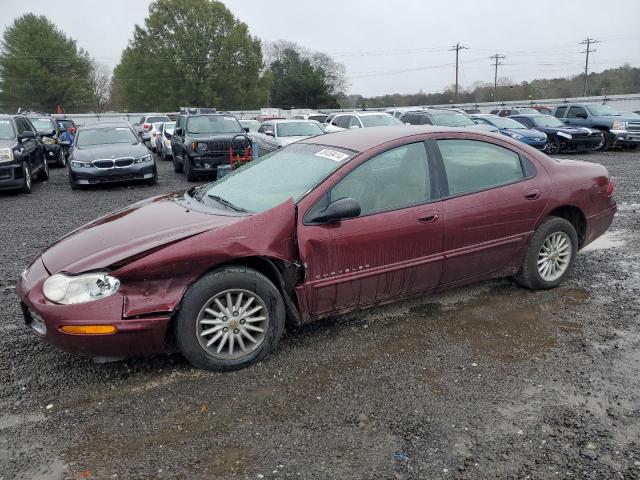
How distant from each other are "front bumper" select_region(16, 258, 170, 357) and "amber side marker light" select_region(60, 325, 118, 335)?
0.02 m

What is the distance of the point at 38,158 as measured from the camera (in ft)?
41.5

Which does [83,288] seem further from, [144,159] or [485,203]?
[144,159]

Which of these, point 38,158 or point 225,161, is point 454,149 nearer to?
point 225,161

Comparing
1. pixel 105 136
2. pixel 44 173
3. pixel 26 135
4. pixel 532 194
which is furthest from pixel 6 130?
pixel 532 194

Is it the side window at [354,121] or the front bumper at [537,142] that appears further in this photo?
the front bumper at [537,142]

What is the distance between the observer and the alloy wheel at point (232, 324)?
3.22 meters

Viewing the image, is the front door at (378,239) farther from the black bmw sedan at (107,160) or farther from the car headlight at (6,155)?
the car headlight at (6,155)

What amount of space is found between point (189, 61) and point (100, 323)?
59863 mm

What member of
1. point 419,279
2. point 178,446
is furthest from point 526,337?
point 178,446

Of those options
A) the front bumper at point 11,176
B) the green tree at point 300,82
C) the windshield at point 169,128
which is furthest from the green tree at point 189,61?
the front bumper at point 11,176

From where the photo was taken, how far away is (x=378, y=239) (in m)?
3.63

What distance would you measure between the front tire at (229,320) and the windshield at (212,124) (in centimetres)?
1033

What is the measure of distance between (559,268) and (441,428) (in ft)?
8.60

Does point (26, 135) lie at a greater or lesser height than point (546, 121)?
lesser
